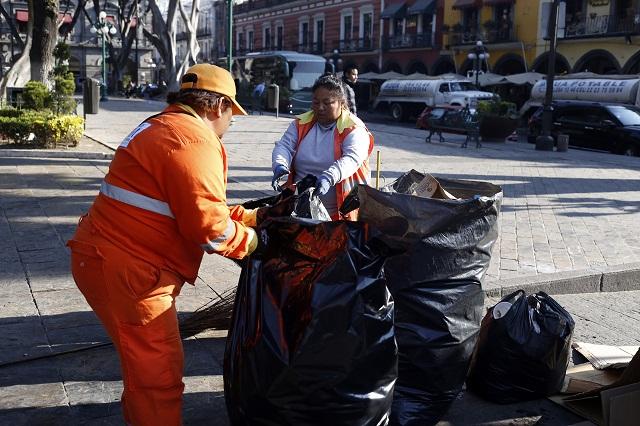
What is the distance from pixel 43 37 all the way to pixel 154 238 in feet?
46.7

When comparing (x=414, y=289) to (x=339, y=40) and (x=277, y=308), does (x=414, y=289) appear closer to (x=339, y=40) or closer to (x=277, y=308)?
(x=277, y=308)

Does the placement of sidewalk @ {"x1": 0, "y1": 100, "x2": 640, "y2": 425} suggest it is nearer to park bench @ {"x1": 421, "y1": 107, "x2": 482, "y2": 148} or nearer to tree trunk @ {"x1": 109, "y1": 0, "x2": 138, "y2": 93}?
park bench @ {"x1": 421, "y1": 107, "x2": 482, "y2": 148}

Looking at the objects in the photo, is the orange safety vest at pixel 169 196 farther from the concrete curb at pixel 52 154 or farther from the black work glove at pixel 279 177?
the concrete curb at pixel 52 154

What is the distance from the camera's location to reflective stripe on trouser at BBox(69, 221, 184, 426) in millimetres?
2406

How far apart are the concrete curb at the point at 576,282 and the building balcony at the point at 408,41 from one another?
1500 inches

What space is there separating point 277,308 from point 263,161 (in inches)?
385

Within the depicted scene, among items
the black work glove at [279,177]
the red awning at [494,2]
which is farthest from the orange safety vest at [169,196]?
the red awning at [494,2]

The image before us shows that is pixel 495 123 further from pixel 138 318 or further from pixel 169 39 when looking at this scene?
pixel 138 318

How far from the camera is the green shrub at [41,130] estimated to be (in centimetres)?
1184

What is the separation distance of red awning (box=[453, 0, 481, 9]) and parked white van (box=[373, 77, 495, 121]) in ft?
26.6

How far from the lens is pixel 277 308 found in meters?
2.45

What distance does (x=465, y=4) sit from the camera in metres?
39.0

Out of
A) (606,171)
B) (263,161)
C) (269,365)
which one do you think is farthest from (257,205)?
(606,171)

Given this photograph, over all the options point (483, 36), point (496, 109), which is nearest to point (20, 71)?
point (496, 109)
